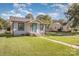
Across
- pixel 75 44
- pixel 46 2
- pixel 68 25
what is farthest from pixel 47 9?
pixel 75 44

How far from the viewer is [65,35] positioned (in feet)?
22.2

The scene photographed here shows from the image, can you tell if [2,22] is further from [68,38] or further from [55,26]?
[68,38]

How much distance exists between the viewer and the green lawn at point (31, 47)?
6566mm

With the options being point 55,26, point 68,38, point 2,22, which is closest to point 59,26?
point 55,26

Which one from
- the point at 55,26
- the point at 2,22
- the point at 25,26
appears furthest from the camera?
the point at 25,26

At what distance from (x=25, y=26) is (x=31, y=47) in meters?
0.53

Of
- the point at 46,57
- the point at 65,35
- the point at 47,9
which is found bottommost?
the point at 46,57

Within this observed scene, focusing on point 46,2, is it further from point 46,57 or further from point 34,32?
point 46,57

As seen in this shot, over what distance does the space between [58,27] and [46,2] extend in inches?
24.7

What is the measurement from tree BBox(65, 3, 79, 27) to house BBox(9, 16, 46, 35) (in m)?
0.60

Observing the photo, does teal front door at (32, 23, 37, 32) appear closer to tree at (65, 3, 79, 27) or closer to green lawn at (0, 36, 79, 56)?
green lawn at (0, 36, 79, 56)

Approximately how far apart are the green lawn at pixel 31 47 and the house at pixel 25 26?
0.49 feet

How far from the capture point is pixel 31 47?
668cm

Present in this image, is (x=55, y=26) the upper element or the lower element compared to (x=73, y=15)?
lower
